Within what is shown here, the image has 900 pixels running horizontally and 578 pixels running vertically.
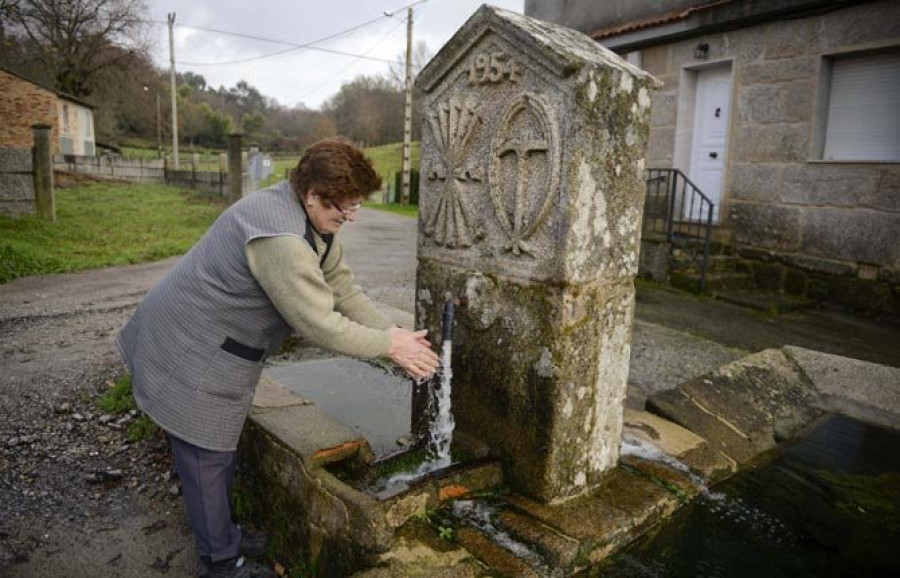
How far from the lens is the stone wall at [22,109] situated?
1017 inches

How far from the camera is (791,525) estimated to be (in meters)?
2.42

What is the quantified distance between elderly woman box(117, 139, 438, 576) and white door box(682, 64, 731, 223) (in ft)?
26.1

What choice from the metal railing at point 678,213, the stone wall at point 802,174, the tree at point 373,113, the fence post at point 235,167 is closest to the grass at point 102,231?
the fence post at point 235,167

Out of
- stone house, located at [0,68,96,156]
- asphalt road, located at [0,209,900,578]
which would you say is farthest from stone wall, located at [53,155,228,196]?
asphalt road, located at [0,209,900,578]

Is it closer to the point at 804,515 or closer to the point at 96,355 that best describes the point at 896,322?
the point at 804,515

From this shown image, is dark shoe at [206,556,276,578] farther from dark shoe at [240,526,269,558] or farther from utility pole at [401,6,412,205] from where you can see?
utility pole at [401,6,412,205]

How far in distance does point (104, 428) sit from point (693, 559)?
3305 millimetres

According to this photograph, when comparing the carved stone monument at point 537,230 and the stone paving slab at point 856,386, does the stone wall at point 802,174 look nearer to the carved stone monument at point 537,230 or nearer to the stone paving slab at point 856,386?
the stone paving slab at point 856,386

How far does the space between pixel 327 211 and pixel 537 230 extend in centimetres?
77

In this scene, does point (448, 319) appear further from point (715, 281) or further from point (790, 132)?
point (790, 132)

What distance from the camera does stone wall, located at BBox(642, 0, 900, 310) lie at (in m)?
7.38

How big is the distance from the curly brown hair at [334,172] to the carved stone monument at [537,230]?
16.1 inches

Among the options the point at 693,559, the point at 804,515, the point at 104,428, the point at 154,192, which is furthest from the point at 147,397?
Result: the point at 154,192

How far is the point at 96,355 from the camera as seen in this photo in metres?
4.83
